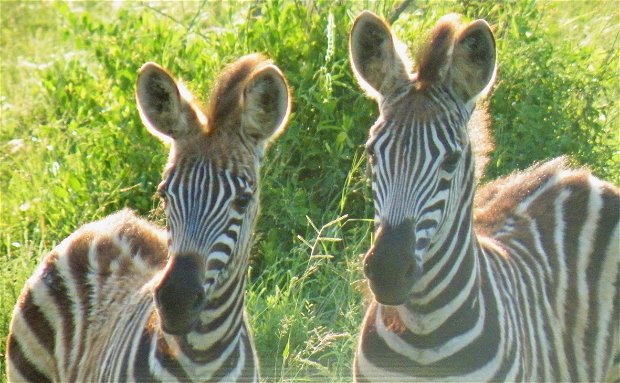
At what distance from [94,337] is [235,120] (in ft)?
4.57

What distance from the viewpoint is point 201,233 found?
14.2ft

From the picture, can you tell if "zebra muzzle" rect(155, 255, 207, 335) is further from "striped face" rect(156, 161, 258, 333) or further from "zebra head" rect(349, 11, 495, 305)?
"zebra head" rect(349, 11, 495, 305)

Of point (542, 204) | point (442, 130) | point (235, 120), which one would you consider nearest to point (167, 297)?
point (235, 120)

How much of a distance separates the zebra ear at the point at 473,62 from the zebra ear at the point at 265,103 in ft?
2.44

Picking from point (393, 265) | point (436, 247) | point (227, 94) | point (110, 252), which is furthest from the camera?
point (110, 252)

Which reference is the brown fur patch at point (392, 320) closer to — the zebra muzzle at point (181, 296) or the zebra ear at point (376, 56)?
the zebra muzzle at point (181, 296)

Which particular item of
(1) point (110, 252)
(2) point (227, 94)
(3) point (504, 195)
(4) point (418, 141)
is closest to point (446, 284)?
(4) point (418, 141)

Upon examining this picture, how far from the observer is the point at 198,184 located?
14.6ft

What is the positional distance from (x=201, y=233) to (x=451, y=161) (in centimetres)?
103

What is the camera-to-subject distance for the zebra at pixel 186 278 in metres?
4.34

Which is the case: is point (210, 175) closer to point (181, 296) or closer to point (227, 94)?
point (227, 94)

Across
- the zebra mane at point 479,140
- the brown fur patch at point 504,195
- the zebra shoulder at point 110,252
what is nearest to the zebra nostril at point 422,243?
the zebra mane at point 479,140

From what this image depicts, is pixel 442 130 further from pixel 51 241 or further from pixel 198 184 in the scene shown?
pixel 51 241

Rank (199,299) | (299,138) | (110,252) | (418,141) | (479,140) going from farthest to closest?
(299,138) → (110,252) → (479,140) → (418,141) → (199,299)
